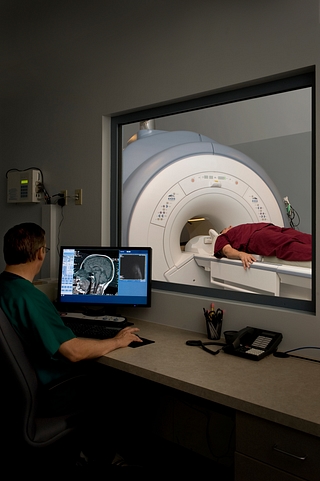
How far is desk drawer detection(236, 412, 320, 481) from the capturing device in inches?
41.1

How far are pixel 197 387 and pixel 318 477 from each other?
15.6 inches

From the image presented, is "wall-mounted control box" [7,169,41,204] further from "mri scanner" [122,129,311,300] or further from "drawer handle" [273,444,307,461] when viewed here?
"drawer handle" [273,444,307,461]

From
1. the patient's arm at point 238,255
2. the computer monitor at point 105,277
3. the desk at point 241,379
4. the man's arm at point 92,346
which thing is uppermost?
the patient's arm at point 238,255

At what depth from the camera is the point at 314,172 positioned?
5.21 feet

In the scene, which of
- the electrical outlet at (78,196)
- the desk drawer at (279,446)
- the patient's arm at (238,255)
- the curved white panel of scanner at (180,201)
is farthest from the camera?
the electrical outlet at (78,196)

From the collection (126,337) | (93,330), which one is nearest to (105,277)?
(93,330)

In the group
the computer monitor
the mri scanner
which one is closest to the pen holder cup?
the mri scanner

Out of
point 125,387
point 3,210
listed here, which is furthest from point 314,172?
point 3,210

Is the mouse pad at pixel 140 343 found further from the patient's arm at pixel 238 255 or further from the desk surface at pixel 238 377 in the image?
the patient's arm at pixel 238 255

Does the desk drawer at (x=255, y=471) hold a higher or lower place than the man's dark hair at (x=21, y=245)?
lower

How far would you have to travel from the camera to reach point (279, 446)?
1.10 metres

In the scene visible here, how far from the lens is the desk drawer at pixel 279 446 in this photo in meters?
1.04

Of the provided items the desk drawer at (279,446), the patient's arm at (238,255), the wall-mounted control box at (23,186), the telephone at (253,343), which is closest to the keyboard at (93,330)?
the telephone at (253,343)

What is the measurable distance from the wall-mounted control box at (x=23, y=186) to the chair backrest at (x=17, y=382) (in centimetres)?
152
